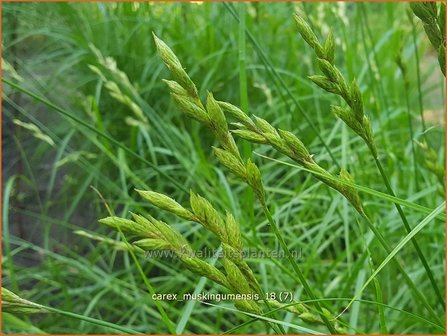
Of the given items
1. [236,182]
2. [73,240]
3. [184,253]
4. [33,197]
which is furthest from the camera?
[33,197]

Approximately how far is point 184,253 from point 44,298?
1126 mm

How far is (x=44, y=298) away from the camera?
1.41 metres

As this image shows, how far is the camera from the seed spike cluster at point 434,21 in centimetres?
42

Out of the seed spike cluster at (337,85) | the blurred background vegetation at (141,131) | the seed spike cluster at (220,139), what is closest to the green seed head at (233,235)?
the seed spike cluster at (220,139)

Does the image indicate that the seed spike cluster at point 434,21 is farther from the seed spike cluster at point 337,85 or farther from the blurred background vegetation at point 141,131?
the blurred background vegetation at point 141,131

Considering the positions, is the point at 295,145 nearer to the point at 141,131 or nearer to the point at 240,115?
the point at 240,115

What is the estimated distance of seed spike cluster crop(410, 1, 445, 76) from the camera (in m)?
0.42

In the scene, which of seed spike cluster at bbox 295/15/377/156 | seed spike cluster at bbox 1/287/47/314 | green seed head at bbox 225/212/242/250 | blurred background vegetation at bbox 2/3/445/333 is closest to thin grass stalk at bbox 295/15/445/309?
seed spike cluster at bbox 295/15/377/156

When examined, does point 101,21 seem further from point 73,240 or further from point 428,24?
point 428,24

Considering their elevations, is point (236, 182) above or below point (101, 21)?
below

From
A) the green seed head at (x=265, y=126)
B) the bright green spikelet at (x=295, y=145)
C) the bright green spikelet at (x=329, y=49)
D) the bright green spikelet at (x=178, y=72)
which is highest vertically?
the bright green spikelet at (x=329, y=49)

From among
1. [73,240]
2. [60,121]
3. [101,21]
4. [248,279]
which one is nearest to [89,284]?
[73,240]

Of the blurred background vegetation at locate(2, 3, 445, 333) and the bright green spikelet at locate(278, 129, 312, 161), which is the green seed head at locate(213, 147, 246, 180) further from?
the blurred background vegetation at locate(2, 3, 445, 333)

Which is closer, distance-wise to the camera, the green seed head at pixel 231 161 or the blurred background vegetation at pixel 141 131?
the green seed head at pixel 231 161
